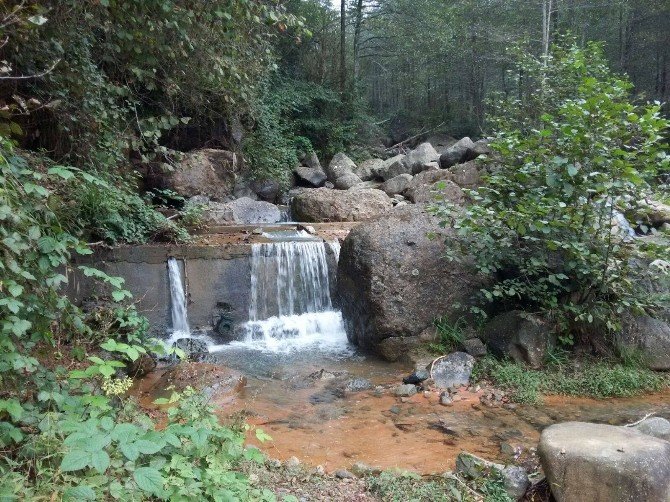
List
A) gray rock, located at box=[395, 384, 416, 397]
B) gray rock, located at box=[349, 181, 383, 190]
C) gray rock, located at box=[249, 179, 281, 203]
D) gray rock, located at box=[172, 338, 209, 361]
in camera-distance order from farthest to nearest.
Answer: gray rock, located at box=[349, 181, 383, 190] < gray rock, located at box=[249, 179, 281, 203] < gray rock, located at box=[172, 338, 209, 361] < gray rock, located at box=[395, 384, 416, 397]

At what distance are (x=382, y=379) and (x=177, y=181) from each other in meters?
8.37

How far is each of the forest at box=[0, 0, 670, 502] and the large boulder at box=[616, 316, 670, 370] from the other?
3 centimetres

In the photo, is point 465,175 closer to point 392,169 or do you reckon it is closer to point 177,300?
point 392,169

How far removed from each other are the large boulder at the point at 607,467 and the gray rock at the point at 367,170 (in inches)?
573

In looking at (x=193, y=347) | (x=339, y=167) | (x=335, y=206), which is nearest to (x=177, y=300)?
(x=193, y=347)

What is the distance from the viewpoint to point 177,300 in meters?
7.80

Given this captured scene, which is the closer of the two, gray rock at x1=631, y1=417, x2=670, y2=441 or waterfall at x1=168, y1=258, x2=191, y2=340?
gray rock at x1=631, y1=417, x2=670, y2=441

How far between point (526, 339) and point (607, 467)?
2845 millimetres

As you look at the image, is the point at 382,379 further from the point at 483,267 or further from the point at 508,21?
the point at 508,21

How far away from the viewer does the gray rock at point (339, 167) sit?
17.0 meters

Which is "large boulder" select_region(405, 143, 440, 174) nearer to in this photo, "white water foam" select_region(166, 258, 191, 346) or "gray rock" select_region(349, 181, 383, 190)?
"gray rock" select_region(349, 181, 383, 190)

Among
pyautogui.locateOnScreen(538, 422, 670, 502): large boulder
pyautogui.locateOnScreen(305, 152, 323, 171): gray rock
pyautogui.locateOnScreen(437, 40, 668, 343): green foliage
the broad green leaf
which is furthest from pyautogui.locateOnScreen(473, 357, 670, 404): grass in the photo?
pyautogui.locateOnScreen(305, 152, 323, 171): gray rock

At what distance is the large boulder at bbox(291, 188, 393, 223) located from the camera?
12164 millimetres

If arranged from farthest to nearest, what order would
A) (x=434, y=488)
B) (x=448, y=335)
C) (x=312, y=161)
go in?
(x=312, y=161) < (x=448, y=335) < (x=434, y=488)
